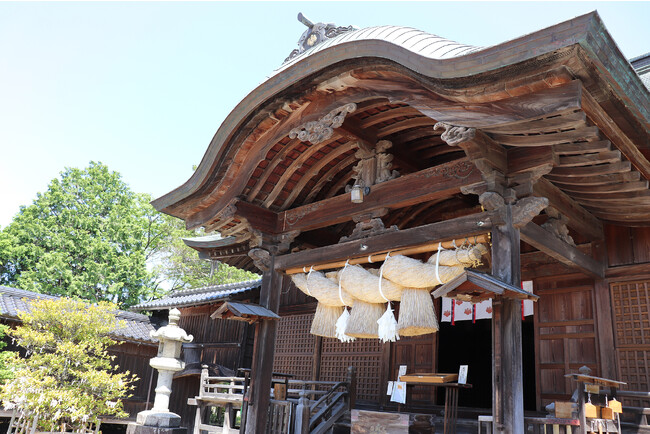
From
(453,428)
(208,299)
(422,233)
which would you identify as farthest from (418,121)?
(208,299)

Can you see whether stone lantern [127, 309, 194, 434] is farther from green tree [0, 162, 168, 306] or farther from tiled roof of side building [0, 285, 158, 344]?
green tree [0, 162, 168, 306]

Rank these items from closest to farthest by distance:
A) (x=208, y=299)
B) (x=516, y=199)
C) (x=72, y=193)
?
1. (x=516, y=199)
2. (x=208, y=299)
3. (x=72, y=193)

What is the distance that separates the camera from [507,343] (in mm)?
5059

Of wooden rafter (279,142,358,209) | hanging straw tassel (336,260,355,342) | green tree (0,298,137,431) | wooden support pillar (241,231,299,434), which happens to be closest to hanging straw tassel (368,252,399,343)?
hanging straw tassel (336,260,355,342)

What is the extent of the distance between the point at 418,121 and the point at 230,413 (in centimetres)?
668

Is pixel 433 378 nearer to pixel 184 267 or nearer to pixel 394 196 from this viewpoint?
pixel 394 196

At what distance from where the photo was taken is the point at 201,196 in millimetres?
7828

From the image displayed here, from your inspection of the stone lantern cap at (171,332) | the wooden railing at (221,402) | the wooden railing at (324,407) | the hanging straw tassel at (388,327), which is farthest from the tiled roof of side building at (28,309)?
the hanging straw tassel at (388,327)

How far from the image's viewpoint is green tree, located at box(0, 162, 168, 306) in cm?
2581

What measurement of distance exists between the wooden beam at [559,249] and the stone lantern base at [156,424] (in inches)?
268

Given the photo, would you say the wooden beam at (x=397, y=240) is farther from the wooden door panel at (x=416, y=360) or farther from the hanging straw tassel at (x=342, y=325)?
the wooden door panel at (x=416, y=360)

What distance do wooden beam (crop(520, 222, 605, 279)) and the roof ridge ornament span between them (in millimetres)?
3758

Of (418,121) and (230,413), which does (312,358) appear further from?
(418,121)

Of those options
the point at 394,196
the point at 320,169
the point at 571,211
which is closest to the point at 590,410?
the point at 571,211
